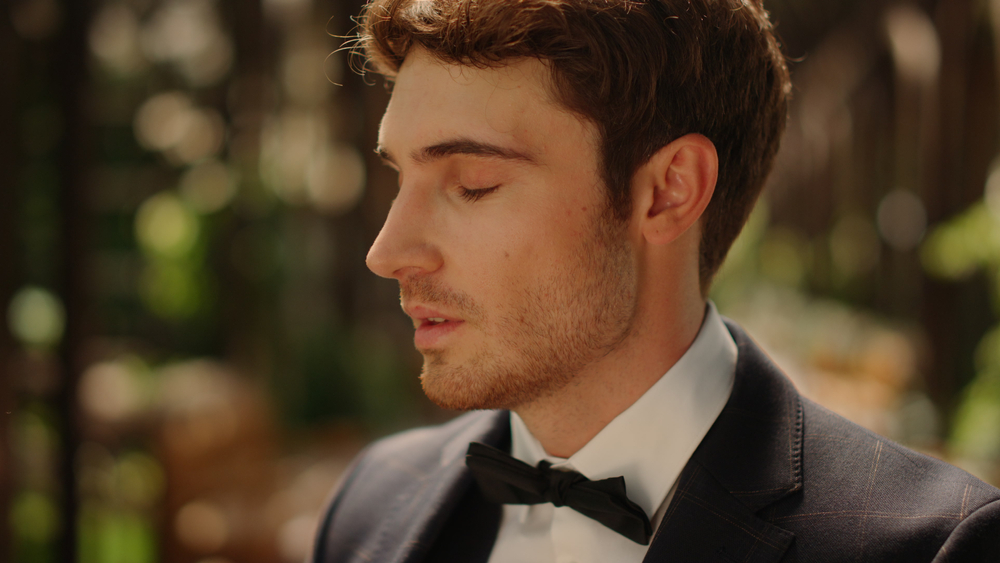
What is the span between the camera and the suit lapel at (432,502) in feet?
5.64

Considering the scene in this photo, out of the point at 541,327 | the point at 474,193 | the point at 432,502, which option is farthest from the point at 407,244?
the point at 432,502

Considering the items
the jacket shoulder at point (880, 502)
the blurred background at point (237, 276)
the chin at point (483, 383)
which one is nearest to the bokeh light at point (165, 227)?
the blurred background at point (237, 276)

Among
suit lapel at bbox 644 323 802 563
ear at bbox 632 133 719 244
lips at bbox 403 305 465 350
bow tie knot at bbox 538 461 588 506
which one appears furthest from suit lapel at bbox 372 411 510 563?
ear at bbox 632 133 719 244

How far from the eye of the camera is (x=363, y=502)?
6.43ft

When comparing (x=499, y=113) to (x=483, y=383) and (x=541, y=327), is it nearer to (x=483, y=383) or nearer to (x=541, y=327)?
(x=541, y=327)

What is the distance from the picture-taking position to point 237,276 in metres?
5.85

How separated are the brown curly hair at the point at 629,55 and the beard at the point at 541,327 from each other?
129 mm

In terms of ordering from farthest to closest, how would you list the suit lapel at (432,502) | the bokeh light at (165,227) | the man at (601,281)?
the bokeh light at (165,227)
the suit lapel at (432,502)
the man at (601,281)

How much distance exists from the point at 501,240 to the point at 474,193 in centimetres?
12

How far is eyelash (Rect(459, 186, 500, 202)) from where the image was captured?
1516mm

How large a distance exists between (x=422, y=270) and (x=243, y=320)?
5.00 meters

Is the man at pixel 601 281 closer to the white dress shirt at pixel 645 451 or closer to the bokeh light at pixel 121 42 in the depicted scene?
the white dress shirt at pixel 645 451

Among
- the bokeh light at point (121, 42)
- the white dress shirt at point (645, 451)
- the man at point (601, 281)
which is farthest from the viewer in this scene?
the bokeh light at point (121, 42)

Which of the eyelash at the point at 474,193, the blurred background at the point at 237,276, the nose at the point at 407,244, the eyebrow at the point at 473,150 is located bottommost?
the blurred background at the point at 237,276
